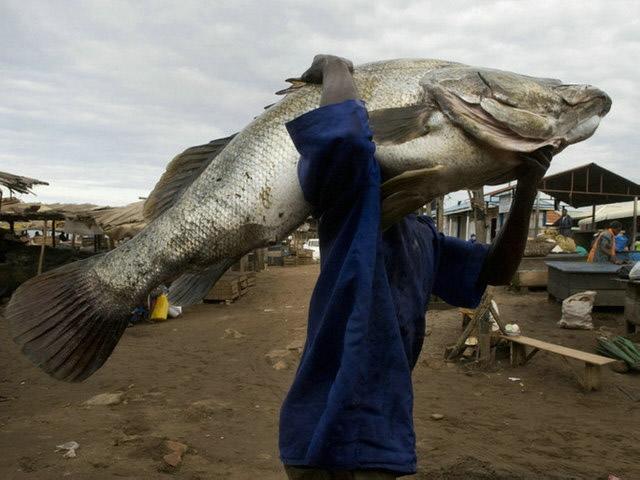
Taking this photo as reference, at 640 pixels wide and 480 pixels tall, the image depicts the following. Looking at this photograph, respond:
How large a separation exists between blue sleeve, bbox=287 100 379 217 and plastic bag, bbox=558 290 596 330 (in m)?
8.45

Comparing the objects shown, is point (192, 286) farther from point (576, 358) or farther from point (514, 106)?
point (576, 358)

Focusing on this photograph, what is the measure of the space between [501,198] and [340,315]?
73.2ft

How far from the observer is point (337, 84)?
1.41 m

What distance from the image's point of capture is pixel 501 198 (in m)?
22.2

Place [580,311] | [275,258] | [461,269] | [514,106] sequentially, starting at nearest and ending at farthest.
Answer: [514,106]
[461,269]
[580,311]
[275,258]

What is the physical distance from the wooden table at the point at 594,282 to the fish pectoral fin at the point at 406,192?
903cm

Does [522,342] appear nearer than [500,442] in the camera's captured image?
No

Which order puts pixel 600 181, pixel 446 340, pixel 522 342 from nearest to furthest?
1. pixel 522 342
2. pixel 446 340
3. pixel 600 181

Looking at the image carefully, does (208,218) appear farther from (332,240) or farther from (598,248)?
(598,248)

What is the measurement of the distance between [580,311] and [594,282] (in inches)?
50.0

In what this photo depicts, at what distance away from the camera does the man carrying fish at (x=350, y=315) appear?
129 cm

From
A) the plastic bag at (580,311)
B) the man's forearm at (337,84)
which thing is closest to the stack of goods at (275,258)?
the plastic bag at (580,311)

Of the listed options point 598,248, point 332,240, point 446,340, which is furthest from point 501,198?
point 332,240

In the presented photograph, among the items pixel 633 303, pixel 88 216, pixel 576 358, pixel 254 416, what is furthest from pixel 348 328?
pixel 88 216
